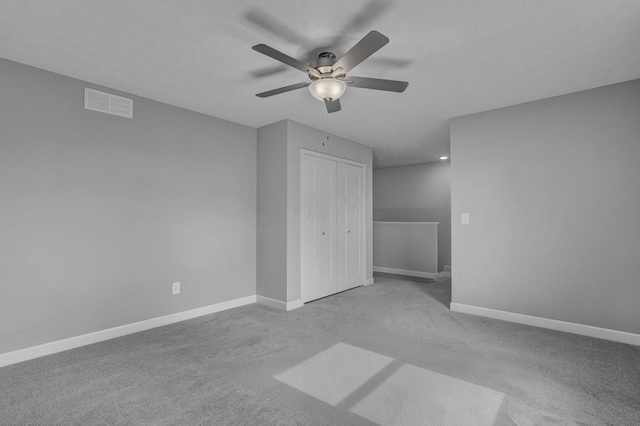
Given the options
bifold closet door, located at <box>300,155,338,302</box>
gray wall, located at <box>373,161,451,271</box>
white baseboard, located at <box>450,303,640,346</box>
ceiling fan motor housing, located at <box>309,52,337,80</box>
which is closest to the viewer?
ceiling fan motor housing, located at <box>309,52,337,80</box>

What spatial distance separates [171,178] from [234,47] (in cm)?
174

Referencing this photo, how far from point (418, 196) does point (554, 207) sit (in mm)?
3729

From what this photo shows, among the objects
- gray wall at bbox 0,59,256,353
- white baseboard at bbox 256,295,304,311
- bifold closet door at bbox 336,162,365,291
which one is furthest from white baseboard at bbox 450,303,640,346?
gray wall at bbox 0,59,256,353

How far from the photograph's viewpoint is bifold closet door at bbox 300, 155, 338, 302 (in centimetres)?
413

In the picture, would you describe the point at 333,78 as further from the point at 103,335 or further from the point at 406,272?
the point at 406,272

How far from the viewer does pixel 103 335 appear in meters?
2.87

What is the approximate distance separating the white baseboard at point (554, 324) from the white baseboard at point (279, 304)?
75.9 inches

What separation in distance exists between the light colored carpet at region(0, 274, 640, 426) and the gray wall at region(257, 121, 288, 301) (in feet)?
2.47

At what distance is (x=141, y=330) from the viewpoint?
10.3 feet

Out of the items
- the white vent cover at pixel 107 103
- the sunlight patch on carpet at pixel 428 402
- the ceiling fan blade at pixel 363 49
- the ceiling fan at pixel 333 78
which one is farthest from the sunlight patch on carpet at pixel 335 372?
the white vent cover at pixel 107 103

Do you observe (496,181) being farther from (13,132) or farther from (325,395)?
(13,132)

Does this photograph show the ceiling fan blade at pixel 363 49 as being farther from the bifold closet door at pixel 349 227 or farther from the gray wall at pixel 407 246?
the gray wall at pixel 407 246

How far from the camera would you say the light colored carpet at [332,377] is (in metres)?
1.80

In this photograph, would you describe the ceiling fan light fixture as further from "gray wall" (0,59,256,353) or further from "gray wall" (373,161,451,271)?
"gray wall" (373,161,451,271)
